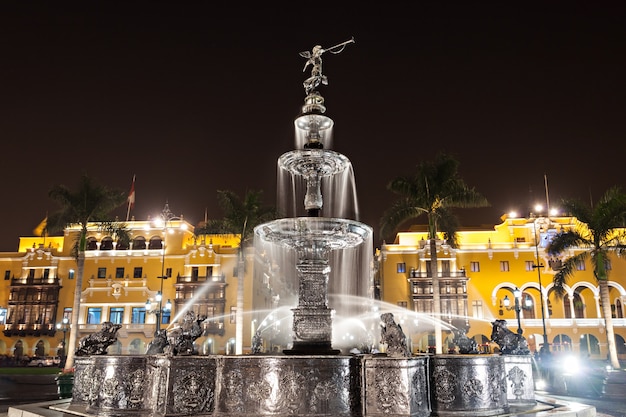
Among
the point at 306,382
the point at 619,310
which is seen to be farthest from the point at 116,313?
the point at 619,310

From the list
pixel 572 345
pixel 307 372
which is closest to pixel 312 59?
pixel 307 372

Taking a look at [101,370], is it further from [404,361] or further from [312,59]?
[312,59]

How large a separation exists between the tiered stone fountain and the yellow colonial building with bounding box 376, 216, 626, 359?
137 ft

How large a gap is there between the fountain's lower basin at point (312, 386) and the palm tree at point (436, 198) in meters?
18.5

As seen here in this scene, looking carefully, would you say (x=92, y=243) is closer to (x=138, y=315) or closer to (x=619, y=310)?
(x=138, y=315)

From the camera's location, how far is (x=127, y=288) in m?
54.2

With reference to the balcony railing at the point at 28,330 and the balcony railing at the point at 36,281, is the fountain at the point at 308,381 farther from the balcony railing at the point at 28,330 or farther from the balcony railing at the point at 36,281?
the balcony railing at the point at 36,281

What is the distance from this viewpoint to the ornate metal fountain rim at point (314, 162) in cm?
1224

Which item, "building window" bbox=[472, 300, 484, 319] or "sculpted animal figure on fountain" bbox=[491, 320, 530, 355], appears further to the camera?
"building window" bbox=[472, 300, 484, 319]

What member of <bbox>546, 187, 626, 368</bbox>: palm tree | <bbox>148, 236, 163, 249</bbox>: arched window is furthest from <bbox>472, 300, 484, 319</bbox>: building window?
<bbox>148, 236, 163, 249</bbox>: arched window

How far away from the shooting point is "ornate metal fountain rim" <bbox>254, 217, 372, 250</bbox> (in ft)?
37.5

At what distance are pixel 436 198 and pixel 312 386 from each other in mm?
20666

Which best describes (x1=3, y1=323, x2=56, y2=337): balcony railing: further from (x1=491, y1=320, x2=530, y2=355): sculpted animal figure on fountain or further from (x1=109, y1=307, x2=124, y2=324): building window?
(x1=491, y1=320, x2=530, y2=355): sculpted animal figure on fountain

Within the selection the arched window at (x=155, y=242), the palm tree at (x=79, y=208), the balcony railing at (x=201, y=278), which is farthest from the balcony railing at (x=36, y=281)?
the palm tree at (x=79, y=208)
